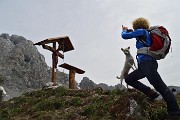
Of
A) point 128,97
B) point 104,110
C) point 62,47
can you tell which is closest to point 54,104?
point 104,110

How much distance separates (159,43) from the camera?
7.56 m

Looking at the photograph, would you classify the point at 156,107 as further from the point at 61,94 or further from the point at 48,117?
the point at 61,94

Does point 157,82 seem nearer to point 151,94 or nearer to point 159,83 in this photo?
point 159,83

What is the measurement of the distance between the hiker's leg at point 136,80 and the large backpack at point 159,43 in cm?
86

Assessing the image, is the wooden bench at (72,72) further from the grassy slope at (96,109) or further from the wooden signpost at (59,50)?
the grassy slope at (96,109)

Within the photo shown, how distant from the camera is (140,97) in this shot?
9094 mm

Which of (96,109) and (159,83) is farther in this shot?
(96,109)

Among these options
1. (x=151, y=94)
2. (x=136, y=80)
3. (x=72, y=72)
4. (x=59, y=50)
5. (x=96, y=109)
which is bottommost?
(x=96, y=109)

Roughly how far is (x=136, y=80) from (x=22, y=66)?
87.8 m

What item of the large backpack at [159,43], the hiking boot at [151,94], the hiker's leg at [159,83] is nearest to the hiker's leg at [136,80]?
the hiking boot at [151,94]

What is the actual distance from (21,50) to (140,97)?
91.5 meters

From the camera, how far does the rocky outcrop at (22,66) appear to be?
282ft

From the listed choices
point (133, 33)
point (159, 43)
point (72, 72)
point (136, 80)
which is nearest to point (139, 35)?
point (133, 33)

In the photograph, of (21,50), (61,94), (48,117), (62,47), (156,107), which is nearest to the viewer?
(156,107)
